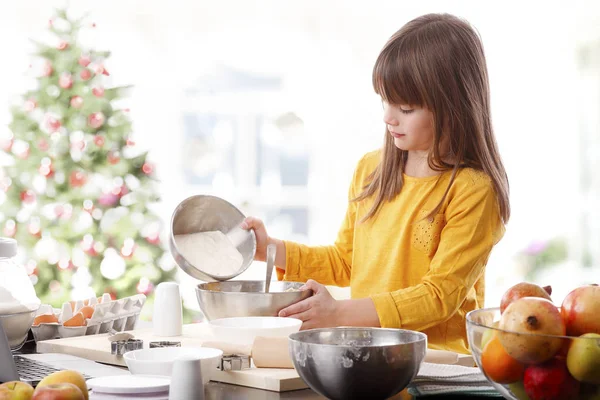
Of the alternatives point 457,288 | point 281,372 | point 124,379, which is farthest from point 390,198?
point 124,379

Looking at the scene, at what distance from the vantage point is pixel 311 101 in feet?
19.1

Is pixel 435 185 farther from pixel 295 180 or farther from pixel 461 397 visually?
pixel 295 180

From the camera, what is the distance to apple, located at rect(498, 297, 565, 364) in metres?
0.92

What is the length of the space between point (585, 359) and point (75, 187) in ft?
13.1

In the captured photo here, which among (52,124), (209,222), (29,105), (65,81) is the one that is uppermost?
(65,81)

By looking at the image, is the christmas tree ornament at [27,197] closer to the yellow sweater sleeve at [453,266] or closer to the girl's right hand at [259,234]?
the girl's right hand at [259,234]

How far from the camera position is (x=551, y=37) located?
220 inches

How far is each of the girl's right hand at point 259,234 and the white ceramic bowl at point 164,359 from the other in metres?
0.71

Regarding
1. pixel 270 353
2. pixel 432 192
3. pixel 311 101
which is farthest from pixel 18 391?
pixel 311 101

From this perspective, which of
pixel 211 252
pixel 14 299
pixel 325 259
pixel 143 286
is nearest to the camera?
pixel 14 299

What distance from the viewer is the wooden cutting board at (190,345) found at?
130cm

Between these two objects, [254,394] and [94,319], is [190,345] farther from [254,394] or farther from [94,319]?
[254,394]

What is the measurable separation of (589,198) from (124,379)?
496cm

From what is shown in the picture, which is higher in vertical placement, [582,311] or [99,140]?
[99,140]
